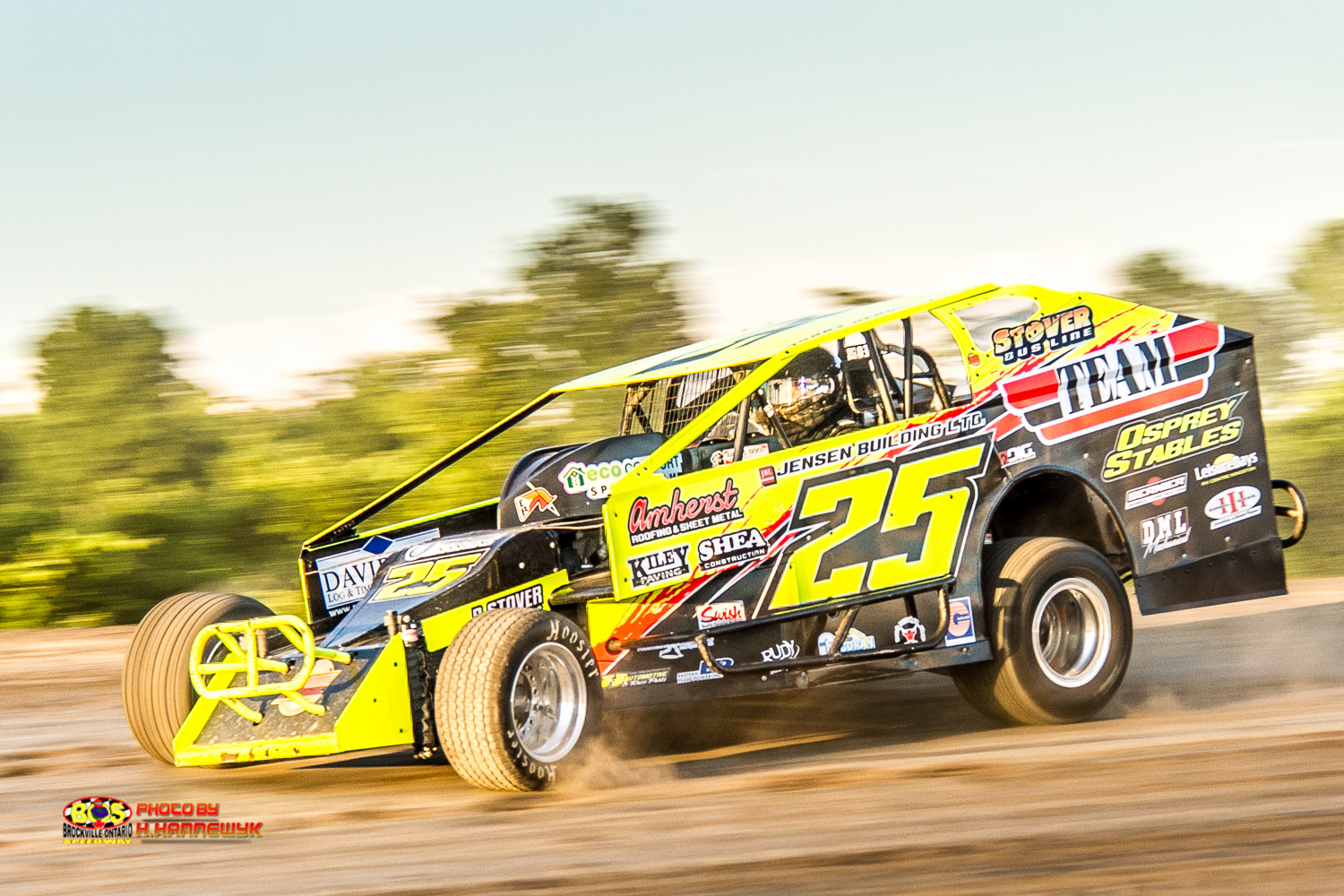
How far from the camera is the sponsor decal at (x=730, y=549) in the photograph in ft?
19.7

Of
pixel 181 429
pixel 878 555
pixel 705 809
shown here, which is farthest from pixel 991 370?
pixel 181 429

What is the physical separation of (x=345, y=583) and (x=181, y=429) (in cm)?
1074

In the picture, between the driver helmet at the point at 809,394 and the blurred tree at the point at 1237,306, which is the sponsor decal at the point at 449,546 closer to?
the driver helmet at the point at 809,394

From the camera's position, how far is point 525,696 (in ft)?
18.5

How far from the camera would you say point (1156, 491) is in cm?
712

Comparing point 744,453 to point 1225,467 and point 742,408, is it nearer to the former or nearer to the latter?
point 742,408

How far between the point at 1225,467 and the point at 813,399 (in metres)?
2.08

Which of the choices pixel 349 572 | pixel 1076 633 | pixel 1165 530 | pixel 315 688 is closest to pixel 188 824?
pixel 315 688

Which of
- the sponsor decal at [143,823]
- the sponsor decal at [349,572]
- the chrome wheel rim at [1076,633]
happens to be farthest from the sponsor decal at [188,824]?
the chrome wheel rim at [1076,633]

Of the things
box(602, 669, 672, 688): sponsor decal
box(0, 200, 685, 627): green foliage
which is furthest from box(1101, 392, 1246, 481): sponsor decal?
box(0, 200, 685, 627): green foliage

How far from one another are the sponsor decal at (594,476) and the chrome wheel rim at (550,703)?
177cm

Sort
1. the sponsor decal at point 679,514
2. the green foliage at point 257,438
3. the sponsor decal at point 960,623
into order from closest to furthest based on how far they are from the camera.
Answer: the sponsor decal at point 679,514 < the sponsor decal at point 960,623 < the green foliage at point 257,438

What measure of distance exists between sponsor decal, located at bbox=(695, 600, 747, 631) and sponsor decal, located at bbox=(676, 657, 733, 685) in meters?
0.09

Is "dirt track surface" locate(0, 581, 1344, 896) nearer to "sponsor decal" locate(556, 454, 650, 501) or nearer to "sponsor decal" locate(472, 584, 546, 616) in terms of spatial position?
"sponsor decal" locate(472, 584, 546, 616)
